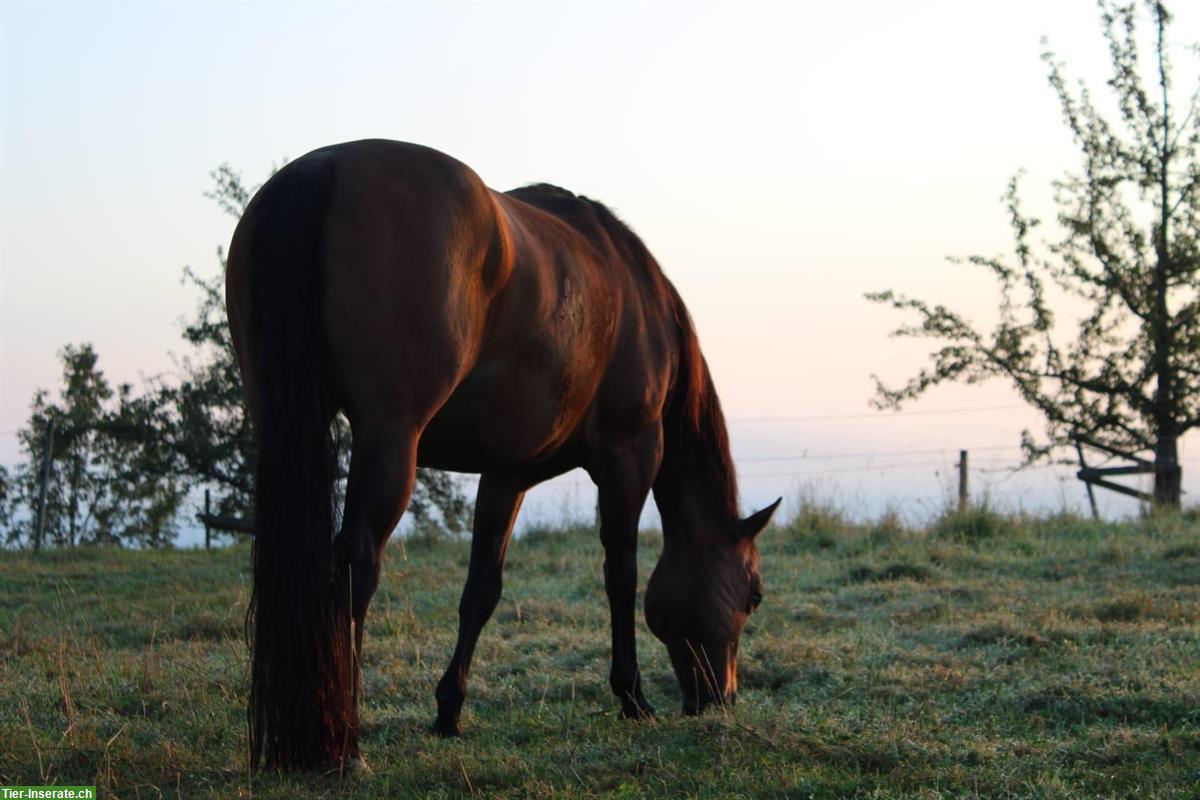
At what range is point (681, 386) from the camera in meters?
5.34

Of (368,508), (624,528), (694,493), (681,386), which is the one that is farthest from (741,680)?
(368,508)

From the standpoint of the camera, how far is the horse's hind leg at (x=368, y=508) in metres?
3.51

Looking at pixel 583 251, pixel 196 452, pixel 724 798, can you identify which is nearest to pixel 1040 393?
Answer: pixel 196 452

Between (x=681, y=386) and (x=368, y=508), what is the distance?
2.12 metres

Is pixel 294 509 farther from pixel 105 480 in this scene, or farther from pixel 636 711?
pixel 105 480

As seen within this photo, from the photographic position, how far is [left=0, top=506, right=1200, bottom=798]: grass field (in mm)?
A: 3699

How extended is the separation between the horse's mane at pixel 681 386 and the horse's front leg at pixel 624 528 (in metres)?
0.32

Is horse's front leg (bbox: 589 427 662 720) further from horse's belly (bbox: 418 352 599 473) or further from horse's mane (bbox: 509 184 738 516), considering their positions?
horse's belly (bbox: 418 352 599 473)

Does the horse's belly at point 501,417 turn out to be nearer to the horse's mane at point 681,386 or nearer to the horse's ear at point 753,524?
the horse's mane at point 681,386

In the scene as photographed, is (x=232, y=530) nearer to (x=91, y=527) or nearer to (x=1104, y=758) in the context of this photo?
(x=91, y=527)

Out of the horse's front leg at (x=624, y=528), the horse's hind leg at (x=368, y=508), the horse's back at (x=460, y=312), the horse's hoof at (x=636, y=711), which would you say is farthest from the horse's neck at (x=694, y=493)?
the horse's hind leg at (x=368, y=508)

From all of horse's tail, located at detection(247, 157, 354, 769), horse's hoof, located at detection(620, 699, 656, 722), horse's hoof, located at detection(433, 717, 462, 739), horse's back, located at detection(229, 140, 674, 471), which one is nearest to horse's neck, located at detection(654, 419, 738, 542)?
horse's back, located at detection(229, 140, 674, 471)

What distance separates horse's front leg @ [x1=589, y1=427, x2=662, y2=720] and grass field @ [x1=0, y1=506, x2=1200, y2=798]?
14 cm

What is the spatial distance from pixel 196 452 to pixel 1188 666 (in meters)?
13.3
